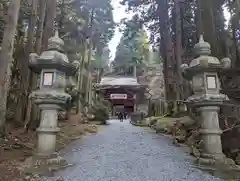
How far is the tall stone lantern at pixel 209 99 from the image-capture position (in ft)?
A: 13.9

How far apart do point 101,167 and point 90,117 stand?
35.2 ft

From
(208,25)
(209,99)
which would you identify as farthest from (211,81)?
(208,25)

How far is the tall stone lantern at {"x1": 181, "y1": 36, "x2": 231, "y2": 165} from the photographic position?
4.23m

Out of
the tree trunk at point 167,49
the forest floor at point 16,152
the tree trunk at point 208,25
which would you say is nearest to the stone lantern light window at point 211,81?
the tree trunk at point 208,25

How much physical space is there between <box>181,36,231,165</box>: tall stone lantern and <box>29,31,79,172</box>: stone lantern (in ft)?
8.62

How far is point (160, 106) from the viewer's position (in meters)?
15.5

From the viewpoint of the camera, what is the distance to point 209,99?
4188mm

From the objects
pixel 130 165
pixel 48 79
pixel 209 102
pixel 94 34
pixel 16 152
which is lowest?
pixel 130 165

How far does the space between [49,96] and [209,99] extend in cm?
303

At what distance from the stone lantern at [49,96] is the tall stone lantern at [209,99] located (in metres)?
2.63

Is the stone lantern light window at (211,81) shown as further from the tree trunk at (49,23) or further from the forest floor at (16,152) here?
the tree trunk at (49,23)

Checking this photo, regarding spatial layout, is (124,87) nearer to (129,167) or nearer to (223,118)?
(223,118)

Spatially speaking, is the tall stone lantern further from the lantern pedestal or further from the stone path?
the stone path

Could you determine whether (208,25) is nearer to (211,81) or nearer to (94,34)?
(211,81)
